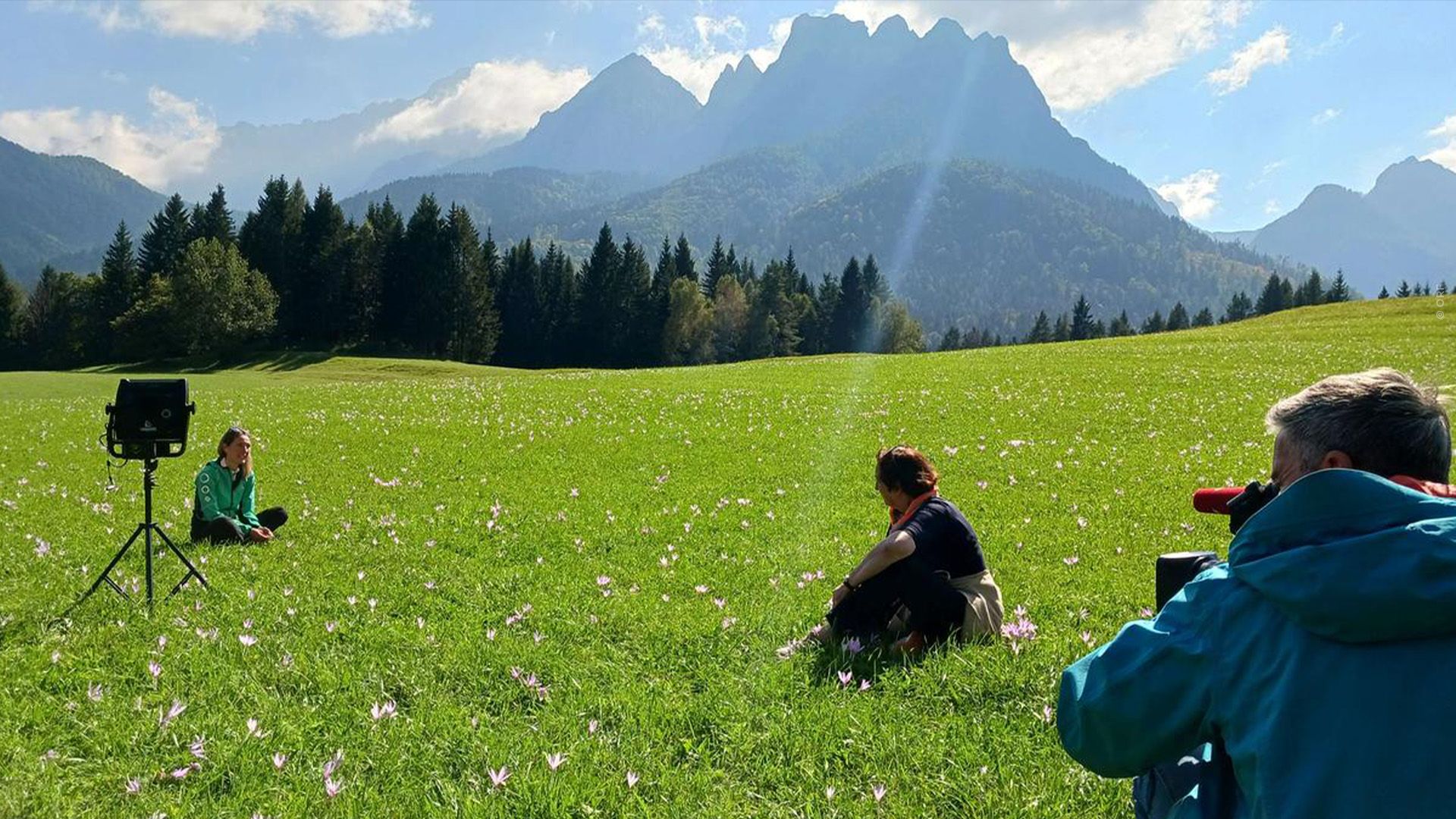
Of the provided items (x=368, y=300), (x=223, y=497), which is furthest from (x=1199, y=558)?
(x=368, y=300)

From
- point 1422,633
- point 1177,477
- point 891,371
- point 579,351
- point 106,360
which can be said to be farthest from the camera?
point 579,351

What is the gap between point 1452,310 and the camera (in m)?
51.2

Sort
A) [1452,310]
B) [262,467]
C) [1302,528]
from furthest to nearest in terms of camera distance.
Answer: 1. [1452,310]
2. [262,467]
3. [1302,528]

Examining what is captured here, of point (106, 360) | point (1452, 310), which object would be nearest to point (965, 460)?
point (1452, 310)

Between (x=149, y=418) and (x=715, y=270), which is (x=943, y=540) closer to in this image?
(x=149, y=418)

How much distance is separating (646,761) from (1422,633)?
383 cm

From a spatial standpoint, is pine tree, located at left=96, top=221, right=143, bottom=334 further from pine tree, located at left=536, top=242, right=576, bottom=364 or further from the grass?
the grass

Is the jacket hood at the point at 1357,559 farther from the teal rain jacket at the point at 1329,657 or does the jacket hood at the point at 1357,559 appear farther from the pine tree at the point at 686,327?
the pine tree at the point at 686,327

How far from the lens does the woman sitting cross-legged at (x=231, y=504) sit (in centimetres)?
979

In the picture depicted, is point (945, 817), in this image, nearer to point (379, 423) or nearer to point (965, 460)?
point (965, 460)

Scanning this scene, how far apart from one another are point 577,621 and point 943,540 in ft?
10.6

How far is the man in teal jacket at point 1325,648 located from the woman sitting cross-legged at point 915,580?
350 centimetres

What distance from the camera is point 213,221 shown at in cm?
8319

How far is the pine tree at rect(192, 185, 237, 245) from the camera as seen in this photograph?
82875 millimetres
